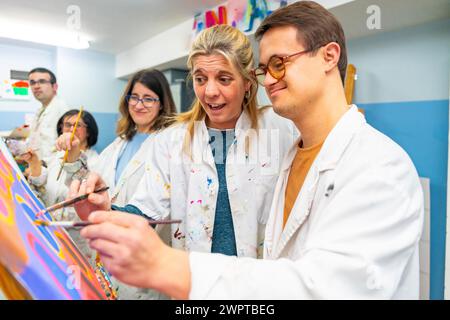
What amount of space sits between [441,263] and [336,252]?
1.73 m

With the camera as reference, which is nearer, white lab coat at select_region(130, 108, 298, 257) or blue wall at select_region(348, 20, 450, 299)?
white lab coat at select_region(130, 108, 298, 257)

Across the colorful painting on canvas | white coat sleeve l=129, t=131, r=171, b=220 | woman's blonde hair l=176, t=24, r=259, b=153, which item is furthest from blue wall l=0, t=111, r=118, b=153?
the colorful painting on canvas

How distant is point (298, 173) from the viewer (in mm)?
874

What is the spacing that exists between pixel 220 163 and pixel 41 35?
1.34m

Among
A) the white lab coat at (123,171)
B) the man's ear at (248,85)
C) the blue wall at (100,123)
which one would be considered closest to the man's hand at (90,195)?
the white lab coat at (123,171)

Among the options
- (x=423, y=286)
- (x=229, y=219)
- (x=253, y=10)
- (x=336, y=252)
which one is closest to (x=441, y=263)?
(x=423, y=286)

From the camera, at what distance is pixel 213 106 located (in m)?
1.05

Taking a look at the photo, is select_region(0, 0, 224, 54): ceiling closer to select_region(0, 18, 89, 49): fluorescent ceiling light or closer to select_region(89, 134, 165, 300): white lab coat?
select_region(0, 18, 89, 49): fluorescent ceiling light

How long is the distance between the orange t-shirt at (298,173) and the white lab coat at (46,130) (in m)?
1.12

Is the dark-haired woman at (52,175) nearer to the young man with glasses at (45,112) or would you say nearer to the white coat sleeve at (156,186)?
the young man with glasses at (45,112)

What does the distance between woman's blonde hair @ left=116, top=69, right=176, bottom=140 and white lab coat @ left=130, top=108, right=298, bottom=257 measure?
0.48 metres

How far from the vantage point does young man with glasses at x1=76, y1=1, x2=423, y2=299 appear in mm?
464

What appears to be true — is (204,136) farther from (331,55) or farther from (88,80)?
(88,80)
